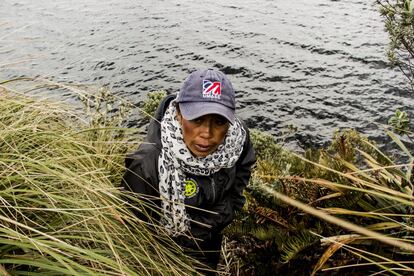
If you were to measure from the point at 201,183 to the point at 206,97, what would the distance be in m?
0.66

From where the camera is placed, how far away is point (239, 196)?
3.66 meters

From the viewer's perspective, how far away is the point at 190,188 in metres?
3.24

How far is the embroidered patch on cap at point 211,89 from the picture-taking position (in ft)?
9.96

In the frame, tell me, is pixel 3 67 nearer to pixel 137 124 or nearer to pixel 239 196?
pixel 239 196

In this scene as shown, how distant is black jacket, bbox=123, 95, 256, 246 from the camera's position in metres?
3.08

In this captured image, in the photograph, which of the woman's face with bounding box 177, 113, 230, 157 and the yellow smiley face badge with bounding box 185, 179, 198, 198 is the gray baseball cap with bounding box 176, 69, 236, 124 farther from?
the yellow smiley face badge with bounding box 185, 179, 198, 198

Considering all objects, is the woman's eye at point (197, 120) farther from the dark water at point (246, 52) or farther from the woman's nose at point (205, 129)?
the dark water at point (246, 52)

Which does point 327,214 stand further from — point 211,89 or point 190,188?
point 211,89

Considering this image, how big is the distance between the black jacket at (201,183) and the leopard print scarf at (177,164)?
0.06 m

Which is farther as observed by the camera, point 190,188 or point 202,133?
point 190,188

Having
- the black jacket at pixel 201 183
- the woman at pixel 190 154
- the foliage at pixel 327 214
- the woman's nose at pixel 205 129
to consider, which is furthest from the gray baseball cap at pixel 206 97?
the foliage at pixel 327 214

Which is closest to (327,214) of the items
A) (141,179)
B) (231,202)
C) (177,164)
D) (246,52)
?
(231,202)

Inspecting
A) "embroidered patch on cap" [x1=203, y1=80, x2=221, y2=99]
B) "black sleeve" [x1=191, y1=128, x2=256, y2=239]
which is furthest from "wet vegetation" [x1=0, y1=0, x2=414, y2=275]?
"embroidered patch on cap" [x1=203, y1=80, x2=221, y2=99]

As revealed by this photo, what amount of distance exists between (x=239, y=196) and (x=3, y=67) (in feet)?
7.03
